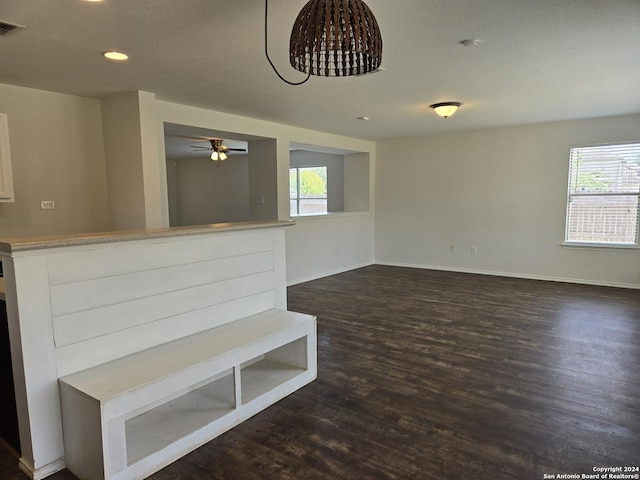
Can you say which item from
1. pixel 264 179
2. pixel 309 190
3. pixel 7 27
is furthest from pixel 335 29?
pixel 309 190

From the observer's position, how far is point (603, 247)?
560 cm

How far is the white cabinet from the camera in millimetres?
3330

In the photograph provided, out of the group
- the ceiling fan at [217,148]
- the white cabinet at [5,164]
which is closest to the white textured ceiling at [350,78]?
the white cabinet at [5,164]

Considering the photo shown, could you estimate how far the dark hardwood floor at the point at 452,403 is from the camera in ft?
6.46

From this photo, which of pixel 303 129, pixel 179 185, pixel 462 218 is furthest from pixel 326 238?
pixel 179 185

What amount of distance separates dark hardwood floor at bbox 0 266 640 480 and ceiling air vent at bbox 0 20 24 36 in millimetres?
2341

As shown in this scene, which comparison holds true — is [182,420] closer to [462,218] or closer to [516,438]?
[516,438]

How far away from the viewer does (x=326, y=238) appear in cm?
662

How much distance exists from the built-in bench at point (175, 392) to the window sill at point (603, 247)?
15.7ft

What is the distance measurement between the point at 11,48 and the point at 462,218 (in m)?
6.07

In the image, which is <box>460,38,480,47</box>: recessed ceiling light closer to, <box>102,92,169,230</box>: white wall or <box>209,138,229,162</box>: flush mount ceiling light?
<box>102,92,169,230</box>: white wall

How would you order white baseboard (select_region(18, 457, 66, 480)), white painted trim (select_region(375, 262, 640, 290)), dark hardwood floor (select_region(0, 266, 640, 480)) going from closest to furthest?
white baseboard (select_region(18, 457, 66, 480)) < dark hardwood floor (select_region(0, 266, 640, 480)) < white painted trim (select_region(375, 262, 640, 290))

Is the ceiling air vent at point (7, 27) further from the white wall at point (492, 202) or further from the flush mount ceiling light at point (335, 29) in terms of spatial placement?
the white wall at point (492, 202)

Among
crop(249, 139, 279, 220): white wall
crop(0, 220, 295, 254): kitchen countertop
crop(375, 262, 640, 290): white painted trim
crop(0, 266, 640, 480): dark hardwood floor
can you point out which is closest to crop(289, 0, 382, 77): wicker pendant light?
crop(0, 220, 295, 254): kitchen countertop
